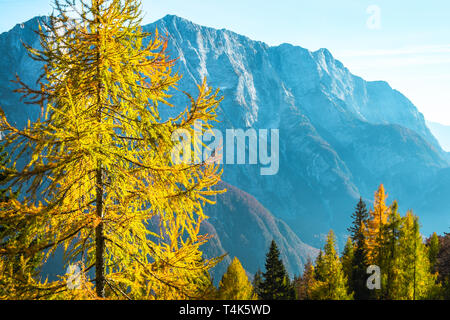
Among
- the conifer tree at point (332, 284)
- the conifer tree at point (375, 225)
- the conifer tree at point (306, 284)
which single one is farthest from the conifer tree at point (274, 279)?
the conifer tree at point (375, 225)

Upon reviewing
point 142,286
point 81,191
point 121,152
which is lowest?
point 142,286

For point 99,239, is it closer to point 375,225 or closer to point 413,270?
point 413,270

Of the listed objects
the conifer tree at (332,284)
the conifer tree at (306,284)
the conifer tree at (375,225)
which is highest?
the conifer tree at (375,225)

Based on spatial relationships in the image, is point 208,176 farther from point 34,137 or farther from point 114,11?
point 114,11

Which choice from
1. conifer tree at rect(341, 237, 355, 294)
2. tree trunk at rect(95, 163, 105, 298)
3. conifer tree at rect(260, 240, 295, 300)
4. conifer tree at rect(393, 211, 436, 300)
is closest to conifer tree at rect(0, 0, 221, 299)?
tree trunk at rect(95, 163, 105, 298)

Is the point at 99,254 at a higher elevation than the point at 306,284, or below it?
higher

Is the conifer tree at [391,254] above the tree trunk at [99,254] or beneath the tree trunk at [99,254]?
beneath

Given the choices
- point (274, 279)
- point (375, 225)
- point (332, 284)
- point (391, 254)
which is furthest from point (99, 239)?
point (274, 279)

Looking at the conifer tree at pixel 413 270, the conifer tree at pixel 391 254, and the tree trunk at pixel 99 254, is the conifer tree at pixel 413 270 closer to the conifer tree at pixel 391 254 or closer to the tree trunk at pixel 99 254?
the conifer tree at pixel 391 254

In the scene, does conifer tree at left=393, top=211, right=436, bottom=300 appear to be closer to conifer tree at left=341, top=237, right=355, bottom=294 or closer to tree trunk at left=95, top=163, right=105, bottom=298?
conifer tree at left=341, top=237, right=355, bottom=294

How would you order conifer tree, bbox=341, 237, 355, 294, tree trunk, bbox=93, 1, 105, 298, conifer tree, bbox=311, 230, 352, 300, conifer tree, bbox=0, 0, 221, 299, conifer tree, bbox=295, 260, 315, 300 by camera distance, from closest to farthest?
conifer tree, bbox=0, 0, 221, 299 < tree trunk, bbox=93, 1, 105, 298 < conifer tree, bbox=311, 230, 352, 300 < conifer tree, bbox=341, 237, 355, 294 < conifer tree, bbox=295, 260, 315, 300
